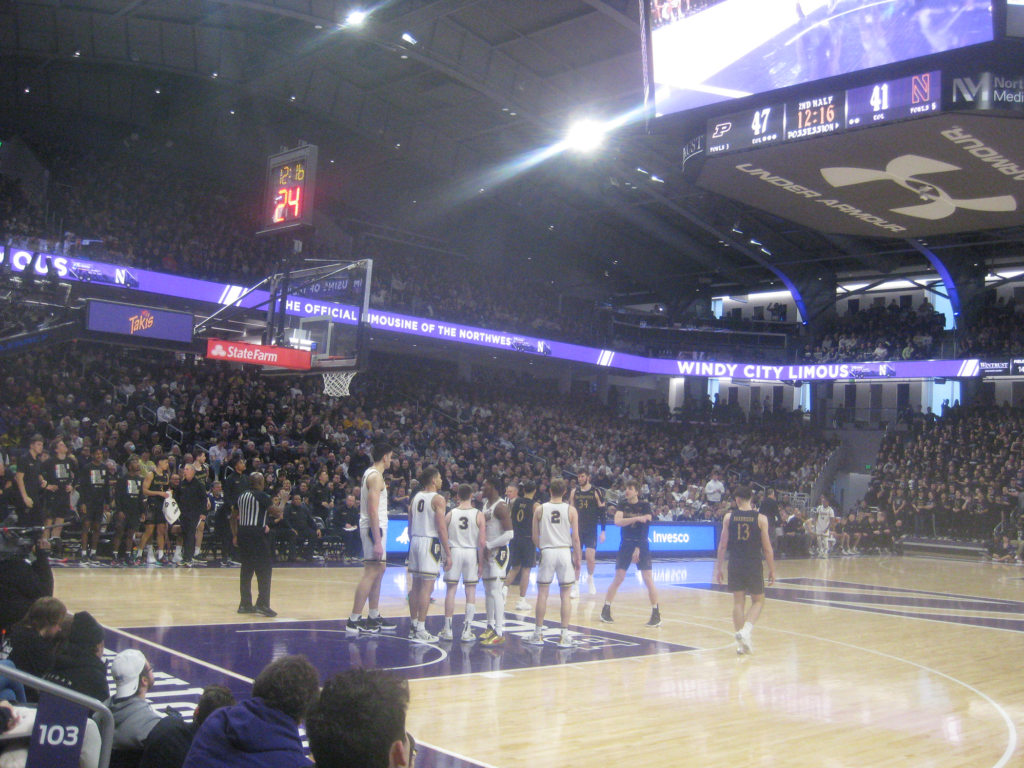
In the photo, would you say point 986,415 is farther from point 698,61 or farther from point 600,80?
point 698,61

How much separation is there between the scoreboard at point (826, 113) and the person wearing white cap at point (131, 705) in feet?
38.9

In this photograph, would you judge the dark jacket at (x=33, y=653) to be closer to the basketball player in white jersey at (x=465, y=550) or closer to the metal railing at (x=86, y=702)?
the metal railing at (x=86, y=702)

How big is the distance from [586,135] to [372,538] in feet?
57.0

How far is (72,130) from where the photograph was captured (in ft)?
81.3

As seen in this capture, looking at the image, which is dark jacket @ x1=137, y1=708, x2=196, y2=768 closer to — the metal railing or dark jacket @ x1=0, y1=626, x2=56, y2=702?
the metal railing

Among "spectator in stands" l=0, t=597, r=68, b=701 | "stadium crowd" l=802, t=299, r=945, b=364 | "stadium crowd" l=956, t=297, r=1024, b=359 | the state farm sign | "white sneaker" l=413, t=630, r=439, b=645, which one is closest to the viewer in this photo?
"spectator in stands" l=0, t=597, r=68, b=701

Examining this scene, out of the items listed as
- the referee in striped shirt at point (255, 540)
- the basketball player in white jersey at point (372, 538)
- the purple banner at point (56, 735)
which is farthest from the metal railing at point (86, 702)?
the referee in striped shirt at point (255, 540)

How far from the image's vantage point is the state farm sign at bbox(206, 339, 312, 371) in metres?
13.9

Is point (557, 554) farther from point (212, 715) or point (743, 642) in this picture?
point (212, 715)

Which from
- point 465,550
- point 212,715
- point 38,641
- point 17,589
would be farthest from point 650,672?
point 212,715

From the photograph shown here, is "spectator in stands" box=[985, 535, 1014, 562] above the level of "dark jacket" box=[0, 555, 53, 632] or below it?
below

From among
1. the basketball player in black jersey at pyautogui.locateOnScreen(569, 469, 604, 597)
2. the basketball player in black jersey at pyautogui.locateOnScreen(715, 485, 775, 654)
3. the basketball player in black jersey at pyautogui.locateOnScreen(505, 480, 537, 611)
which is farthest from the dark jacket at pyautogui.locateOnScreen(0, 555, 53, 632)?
the basketball player in black jersey at pyautogui.locateOnScreen(569, 469, 604, 597)

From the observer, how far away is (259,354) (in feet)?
46.4

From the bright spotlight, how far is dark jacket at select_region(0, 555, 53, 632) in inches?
795
